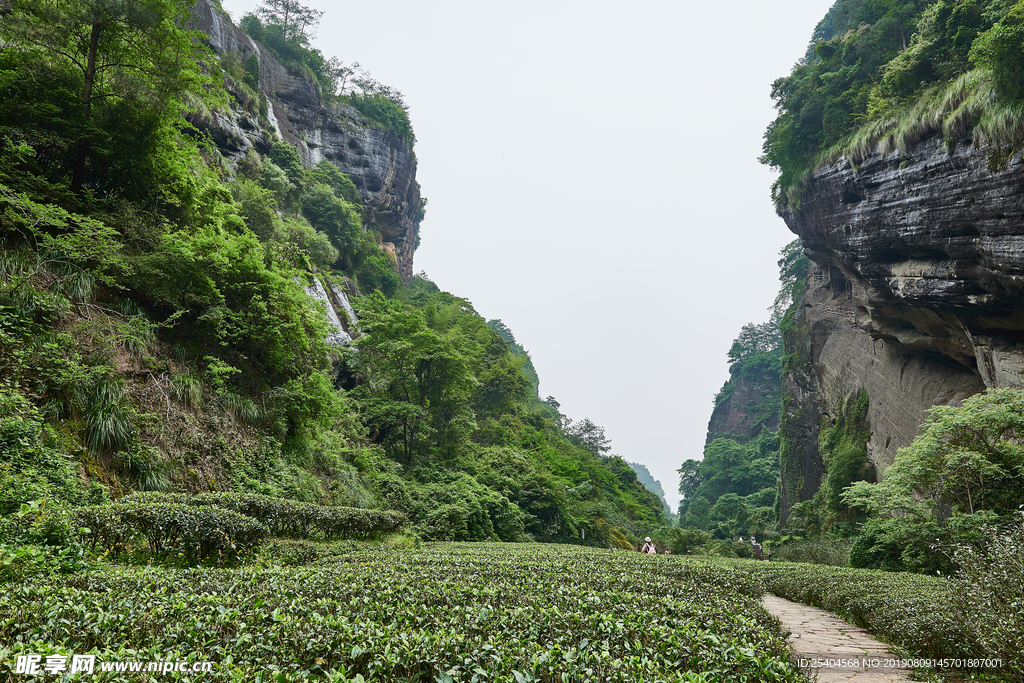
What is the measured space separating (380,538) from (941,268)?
18.6 meters

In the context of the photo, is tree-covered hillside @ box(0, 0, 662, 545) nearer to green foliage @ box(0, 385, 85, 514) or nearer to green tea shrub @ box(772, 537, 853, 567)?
green foliage @ box(0, 385, 85, 514)

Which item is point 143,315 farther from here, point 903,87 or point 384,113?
point 384,113

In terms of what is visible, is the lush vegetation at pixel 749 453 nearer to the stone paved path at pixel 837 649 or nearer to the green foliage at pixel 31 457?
the stone paved path at pixel 837 649

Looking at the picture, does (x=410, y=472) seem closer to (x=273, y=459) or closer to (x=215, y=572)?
(x=273, y=459)

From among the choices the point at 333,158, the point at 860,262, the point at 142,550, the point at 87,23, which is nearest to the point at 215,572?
the point at 142,550

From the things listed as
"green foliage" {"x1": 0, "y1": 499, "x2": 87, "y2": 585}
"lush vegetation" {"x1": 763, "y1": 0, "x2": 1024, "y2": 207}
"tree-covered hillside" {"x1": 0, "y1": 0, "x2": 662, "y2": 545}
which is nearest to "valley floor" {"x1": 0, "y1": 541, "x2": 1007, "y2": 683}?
"green foliage" {"x1": 0, "y1": 499, "x2": 87, "y2": 585}

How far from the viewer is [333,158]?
102 ft

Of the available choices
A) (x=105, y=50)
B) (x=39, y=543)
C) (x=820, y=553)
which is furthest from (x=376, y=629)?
(x=820, y=553)

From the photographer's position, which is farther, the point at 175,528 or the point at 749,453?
the point at 749,453

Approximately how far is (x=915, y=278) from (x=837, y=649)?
16480 millimetres

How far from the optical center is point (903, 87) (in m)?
16.1

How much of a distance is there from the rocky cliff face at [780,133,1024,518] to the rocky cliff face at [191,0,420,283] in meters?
25.9

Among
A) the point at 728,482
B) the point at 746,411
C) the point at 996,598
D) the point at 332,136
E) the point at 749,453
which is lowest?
the point at 728,482

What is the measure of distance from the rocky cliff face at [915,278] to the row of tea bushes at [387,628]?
1539 centimetres
